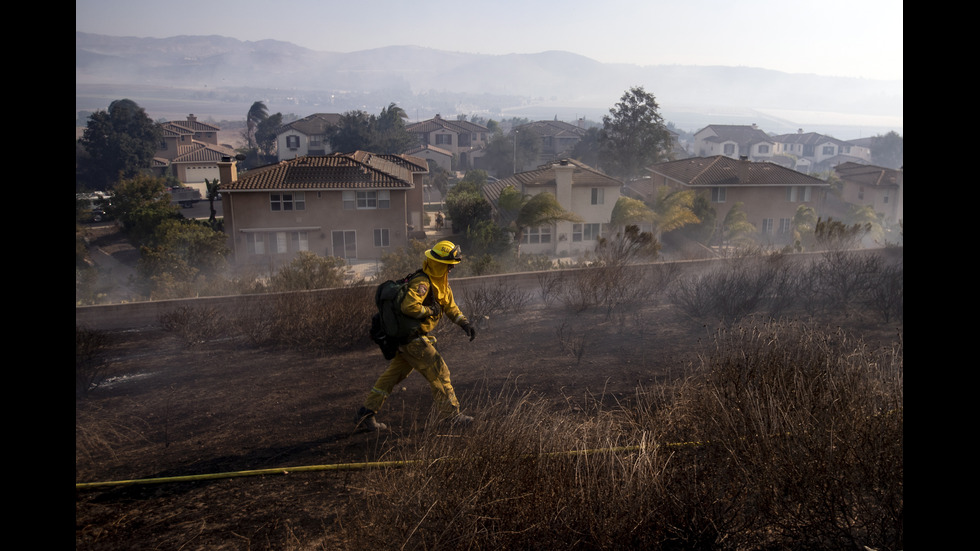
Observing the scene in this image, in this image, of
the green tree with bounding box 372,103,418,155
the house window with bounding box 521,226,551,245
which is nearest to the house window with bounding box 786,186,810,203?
the house window with bounding box 521,226,551,245

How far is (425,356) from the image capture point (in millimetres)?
5902

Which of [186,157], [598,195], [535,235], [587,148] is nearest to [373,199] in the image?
[535,235]

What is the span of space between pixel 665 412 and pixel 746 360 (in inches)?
41.1

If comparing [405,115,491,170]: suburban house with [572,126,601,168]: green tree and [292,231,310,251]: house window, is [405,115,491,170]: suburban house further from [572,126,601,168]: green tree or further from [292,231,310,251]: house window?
[292,231,310,251]: house window

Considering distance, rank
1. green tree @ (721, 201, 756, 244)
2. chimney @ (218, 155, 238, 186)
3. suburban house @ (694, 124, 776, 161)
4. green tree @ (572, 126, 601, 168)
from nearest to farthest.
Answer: chimney @ (218, 155, 238, 186) → green tree @ (721, 201, 756, 244) → green tree @ (572, 126, 601, 168) → suburban house @ (694, 124, 776, 161)

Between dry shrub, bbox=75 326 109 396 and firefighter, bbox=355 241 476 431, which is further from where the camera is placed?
dry shrub, bbox=75 326 109 396

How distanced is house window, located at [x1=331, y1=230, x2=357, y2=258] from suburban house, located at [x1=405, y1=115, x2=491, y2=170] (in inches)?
1753

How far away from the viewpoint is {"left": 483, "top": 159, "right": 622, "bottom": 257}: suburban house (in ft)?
110

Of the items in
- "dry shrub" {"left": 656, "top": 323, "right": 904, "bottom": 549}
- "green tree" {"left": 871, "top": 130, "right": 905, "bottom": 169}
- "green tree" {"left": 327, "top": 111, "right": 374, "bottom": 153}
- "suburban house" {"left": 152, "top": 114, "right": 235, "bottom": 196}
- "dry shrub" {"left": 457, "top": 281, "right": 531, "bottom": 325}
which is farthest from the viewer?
"green tree" {"left": 871, "top": 130, "right": 905, "bottom": 169}

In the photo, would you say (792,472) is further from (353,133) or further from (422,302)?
(353,133)

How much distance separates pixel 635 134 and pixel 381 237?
33.4 meters

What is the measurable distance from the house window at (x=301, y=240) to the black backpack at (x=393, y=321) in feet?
89.9

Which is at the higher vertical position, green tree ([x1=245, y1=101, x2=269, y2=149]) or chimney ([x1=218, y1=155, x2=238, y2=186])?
green tree ([x1=245, y1=101, x2=269, y2=149])
